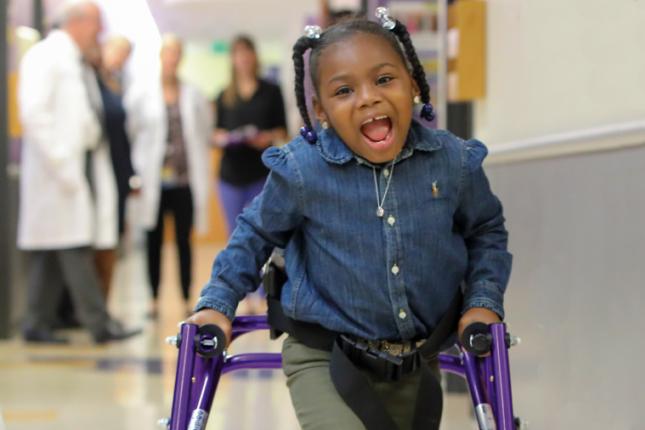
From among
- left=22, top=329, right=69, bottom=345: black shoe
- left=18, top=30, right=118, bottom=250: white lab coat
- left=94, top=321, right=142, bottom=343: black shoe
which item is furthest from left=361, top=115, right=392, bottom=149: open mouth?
left=22, top=329, right=69, bottom=345: black shoe

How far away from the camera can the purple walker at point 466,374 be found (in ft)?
6.30

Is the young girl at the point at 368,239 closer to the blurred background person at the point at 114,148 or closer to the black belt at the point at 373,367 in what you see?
the black belt at the point at 373,367

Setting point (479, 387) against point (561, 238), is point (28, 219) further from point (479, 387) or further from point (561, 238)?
point (479, 387)

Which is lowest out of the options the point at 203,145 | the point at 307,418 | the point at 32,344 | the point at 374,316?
the point at 32,344

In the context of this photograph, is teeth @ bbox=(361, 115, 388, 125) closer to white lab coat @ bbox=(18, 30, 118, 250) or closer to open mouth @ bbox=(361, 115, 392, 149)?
open mouth @ bbox=(361, 115, 392, 149)

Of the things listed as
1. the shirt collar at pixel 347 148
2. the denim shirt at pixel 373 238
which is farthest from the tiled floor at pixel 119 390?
the shirt collar at pixel 347 148

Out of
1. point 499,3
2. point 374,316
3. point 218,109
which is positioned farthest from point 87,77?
point 374,316

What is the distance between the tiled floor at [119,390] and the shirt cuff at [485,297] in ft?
3.69

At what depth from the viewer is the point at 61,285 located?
248 inches

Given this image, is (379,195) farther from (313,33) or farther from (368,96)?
(313,33)

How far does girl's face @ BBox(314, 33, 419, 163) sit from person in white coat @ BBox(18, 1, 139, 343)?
3903 millimetres

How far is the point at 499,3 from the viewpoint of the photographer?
3.42 metres

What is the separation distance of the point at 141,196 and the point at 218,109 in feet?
3.25

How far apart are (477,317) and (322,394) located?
0.34 meters
